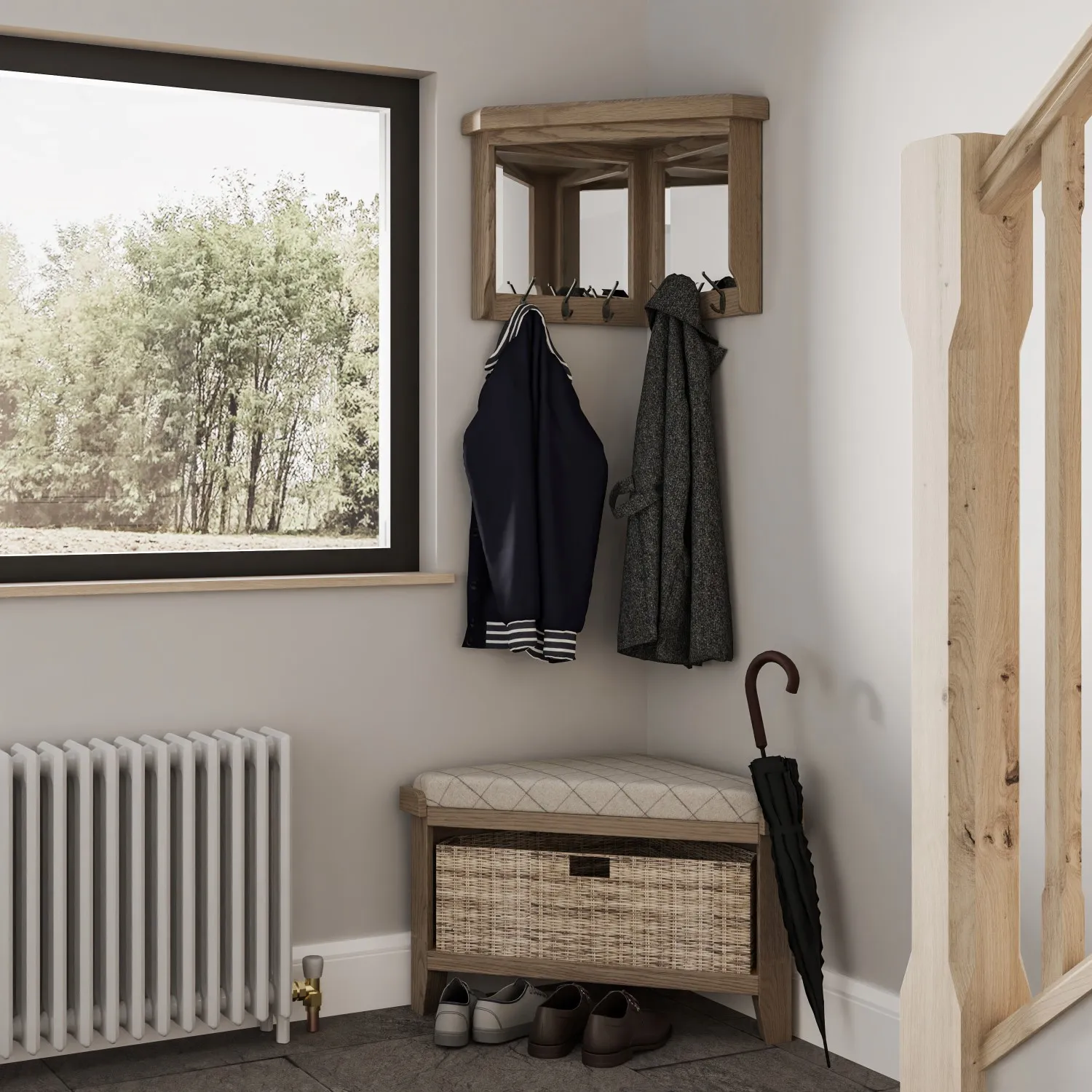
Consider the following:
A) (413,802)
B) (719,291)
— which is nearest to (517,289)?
(719,291)

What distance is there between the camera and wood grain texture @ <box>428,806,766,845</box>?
2848 millimetres

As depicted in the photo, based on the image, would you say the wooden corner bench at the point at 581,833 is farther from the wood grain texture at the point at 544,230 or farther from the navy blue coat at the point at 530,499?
the wood grain texture at the point at 544,230

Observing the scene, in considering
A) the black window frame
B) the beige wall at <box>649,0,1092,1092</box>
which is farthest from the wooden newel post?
the black window frame

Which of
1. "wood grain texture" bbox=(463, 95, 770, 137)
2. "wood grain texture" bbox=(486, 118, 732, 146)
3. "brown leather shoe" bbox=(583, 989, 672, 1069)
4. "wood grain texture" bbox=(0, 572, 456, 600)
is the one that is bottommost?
"brown leather shoe" bbox=(583, 989, 672, 1069)

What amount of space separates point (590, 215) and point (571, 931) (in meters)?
1.64

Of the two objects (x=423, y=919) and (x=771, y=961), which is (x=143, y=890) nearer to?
(x=423, y=919)

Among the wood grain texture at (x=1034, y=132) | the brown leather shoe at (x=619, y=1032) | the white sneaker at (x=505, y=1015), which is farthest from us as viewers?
the white sneaker at (x=505, y=1015)

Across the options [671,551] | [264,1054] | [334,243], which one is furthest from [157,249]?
[264,1054]

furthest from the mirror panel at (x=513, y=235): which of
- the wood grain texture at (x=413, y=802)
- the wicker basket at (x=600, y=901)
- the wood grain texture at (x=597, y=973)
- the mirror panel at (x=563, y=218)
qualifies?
the wood grain texture at (x=597, y=973)

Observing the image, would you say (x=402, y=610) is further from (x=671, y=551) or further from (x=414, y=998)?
(x=414, y=998)

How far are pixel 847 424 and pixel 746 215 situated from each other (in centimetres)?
55

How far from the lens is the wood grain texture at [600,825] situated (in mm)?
2848

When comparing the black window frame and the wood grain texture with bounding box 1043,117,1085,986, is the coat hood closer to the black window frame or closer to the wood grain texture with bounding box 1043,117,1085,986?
the black window frame

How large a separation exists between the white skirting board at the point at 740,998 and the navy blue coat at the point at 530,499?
0.74 meters
